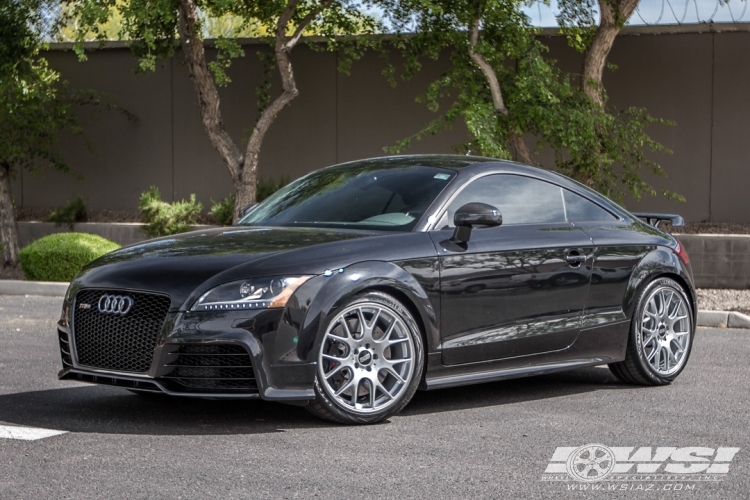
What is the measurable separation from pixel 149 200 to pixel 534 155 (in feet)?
20.5

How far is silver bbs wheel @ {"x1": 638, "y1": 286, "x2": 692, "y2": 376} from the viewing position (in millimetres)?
7793

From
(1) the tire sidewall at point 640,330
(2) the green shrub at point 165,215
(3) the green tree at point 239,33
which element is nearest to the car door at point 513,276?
(1) the tire sidewall at point 640,330

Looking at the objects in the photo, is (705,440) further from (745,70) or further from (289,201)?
(745,70)

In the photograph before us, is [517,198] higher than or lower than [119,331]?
higher

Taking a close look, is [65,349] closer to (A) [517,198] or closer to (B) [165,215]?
(A) [517,198]

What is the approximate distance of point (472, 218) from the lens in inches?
261

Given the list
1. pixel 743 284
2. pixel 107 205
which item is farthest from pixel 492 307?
pixel 107 205

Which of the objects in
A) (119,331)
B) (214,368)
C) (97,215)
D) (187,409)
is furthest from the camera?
(97,215)

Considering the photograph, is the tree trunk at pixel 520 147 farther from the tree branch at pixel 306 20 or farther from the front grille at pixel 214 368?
the front grille at pixel 214 368

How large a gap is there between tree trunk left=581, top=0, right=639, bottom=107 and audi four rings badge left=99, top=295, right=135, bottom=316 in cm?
978

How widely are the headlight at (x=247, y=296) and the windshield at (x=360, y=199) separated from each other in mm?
1028

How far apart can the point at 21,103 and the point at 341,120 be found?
5.09 m

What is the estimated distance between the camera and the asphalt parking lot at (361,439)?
4.94 m

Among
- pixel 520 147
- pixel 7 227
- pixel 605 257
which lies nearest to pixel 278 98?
pixel 520 147
